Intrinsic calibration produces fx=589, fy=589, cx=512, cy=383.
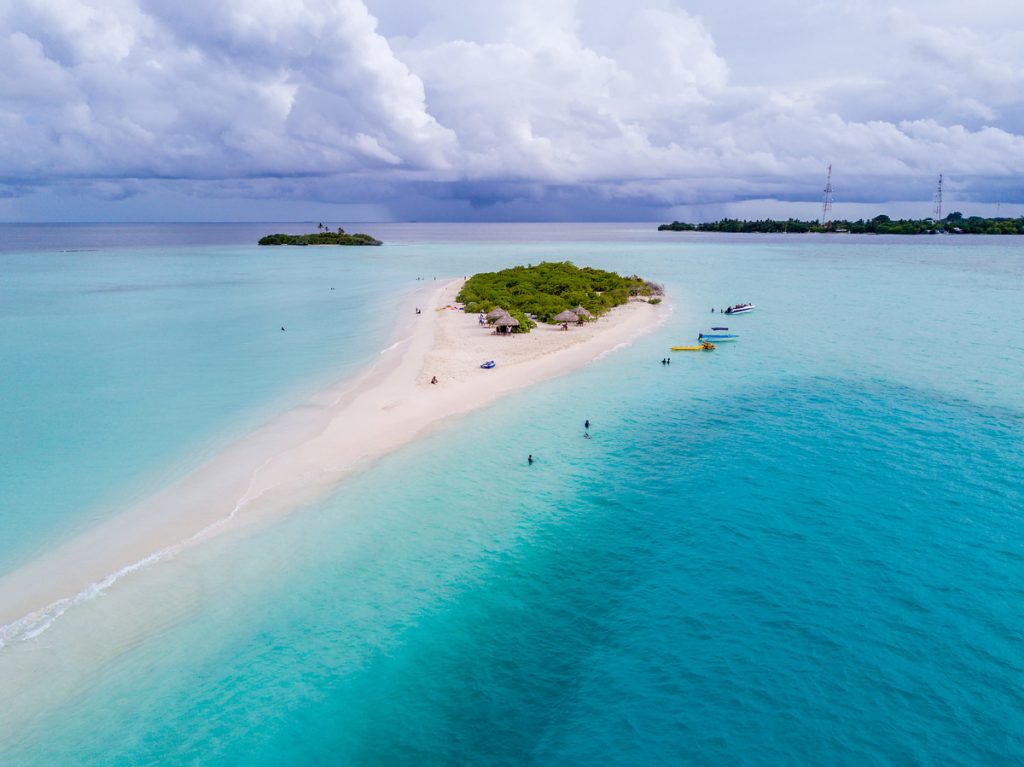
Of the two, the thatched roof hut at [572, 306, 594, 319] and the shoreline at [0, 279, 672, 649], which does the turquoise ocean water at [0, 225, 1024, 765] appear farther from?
the thatched roof hut at [572, 306, 594, 319]

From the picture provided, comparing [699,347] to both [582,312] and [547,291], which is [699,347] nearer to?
[582,312]

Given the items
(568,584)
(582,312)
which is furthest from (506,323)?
(568,584)

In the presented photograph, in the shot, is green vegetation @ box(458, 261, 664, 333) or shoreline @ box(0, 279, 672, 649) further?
green vegetation @ box(458, 261, 664, 333)

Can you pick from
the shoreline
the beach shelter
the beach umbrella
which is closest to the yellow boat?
the shoreline

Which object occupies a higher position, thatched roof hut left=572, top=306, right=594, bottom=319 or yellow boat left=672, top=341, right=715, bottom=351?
thatched roof hut left=572, top=306, right=594, bottom=319

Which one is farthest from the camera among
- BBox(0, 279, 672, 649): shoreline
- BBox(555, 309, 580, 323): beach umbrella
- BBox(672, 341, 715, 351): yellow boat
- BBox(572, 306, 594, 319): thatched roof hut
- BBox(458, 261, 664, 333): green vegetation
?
BBox(458, 261, 664, 333): green vegetation

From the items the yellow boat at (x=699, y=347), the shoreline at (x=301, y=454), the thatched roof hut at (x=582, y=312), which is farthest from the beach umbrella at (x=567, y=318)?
the yellow boat at (x=699, y=347)

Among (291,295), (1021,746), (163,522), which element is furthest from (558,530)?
(291,295)
